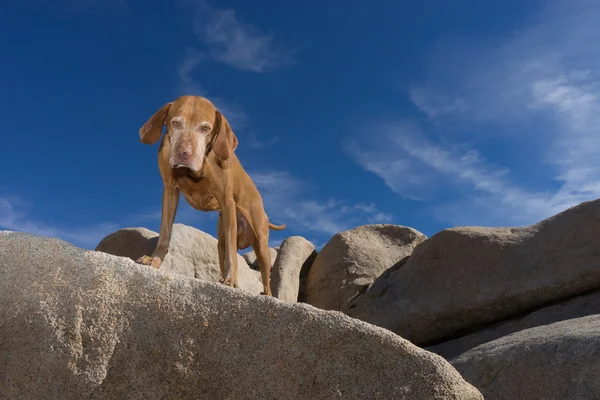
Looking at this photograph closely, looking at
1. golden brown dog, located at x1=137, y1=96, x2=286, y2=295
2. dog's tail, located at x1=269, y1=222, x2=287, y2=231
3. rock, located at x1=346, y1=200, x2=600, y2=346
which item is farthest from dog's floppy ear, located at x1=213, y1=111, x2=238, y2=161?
rock, located at x1=346, y1=200, x2=600, y2=346

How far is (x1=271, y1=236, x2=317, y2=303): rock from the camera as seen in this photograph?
9.05 m

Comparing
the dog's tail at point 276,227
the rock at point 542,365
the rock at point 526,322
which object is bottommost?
the rock at point 542,365

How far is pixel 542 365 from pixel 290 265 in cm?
466

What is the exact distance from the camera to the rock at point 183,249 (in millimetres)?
8547

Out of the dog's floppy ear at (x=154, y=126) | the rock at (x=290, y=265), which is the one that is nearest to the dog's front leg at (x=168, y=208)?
the dog's floppy ear at (x=154, y=126)

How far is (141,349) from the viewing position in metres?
3.35

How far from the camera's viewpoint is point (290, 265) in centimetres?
948

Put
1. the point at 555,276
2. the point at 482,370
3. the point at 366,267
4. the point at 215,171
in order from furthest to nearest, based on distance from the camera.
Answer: the point at 366,267
the point at 555,276
the point at 482,370
the point at 215,171

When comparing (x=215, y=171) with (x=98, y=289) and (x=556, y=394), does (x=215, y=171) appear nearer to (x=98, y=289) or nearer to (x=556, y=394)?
(x=98, y=289)

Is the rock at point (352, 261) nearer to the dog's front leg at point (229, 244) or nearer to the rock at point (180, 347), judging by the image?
the dog's front leg at point (229, 244)

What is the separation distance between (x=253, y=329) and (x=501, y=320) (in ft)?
16.8

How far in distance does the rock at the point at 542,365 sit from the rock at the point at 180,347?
85.1 inches

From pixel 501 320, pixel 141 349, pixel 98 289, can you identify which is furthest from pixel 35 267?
pixel 501 320

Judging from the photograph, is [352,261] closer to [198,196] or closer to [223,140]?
[198,196]
